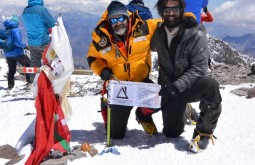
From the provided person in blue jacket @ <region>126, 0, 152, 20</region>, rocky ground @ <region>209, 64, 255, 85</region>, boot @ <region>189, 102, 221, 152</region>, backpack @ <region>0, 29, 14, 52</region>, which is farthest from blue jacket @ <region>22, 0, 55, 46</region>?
boot @ <region>189, 102, 221, 152</region>

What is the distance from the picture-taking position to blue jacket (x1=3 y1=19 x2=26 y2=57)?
1059 centimetres

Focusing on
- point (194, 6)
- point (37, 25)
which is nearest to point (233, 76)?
point (194, 6)

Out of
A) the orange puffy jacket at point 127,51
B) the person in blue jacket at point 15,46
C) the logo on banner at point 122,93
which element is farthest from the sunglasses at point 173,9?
the person in blue jacket at point 15,46

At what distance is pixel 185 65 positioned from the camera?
4203 millimetres

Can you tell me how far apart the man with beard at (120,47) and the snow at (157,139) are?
19.3 inches

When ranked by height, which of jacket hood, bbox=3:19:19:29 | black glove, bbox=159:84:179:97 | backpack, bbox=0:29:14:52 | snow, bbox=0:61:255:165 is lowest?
snow, bbox=0:61:255:165

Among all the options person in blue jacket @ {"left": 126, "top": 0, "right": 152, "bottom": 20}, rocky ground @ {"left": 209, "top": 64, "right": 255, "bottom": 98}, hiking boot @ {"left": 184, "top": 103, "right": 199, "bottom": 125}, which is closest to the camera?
hiking boot @ {"left": 184, "top": 103, "right": 199, "bottom": 125}

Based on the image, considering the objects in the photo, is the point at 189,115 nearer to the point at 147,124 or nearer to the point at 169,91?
the point at 147,124

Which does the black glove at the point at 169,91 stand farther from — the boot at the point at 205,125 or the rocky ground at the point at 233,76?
the rocky ground at the point at 233,76

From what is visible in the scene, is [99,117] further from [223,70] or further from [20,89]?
[223,70]

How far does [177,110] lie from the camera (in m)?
4.57

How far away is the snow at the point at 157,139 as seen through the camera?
403 cm

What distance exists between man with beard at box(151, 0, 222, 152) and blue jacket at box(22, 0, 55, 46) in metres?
4.73

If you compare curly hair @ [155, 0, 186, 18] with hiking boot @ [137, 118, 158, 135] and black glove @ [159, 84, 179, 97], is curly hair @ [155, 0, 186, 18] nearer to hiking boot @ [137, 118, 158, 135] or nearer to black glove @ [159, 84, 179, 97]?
black glove @ [159, 84, 179, 97]
